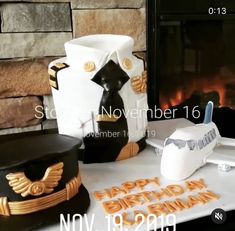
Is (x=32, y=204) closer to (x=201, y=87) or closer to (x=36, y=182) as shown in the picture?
(x=36, y=182)

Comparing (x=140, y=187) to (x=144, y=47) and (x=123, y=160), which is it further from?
(x=144, y=47)

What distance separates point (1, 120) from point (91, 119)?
13.0 inches

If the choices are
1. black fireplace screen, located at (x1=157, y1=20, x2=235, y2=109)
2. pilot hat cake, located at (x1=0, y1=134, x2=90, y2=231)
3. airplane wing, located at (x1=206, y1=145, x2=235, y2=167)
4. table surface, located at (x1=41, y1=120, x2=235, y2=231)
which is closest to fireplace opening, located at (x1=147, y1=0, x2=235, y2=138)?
black fireplace screen, located at (x1=157, y1=20, x2=235, y2=109)

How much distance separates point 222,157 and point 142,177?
0.15 metres

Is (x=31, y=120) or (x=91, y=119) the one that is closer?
(x=91, y=119)

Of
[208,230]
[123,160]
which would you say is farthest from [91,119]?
A: [208,230]

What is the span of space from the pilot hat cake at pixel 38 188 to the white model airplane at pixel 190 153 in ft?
0.49

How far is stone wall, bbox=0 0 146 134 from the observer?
769 millimetres

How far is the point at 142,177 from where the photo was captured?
22.3 inches

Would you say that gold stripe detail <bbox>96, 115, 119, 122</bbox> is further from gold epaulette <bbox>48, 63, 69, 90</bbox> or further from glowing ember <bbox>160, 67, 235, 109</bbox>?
glowing ember <bbox>160, 67, 235, 109</bbox>

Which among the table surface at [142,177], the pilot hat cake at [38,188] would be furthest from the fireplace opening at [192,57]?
the pilot hat cake at [38,188]

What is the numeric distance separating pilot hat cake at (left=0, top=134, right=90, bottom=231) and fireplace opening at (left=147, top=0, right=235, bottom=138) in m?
0.48

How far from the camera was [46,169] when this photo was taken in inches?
17.9

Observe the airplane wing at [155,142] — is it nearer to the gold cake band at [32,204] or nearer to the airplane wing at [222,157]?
the airplane wing at [222,157]
